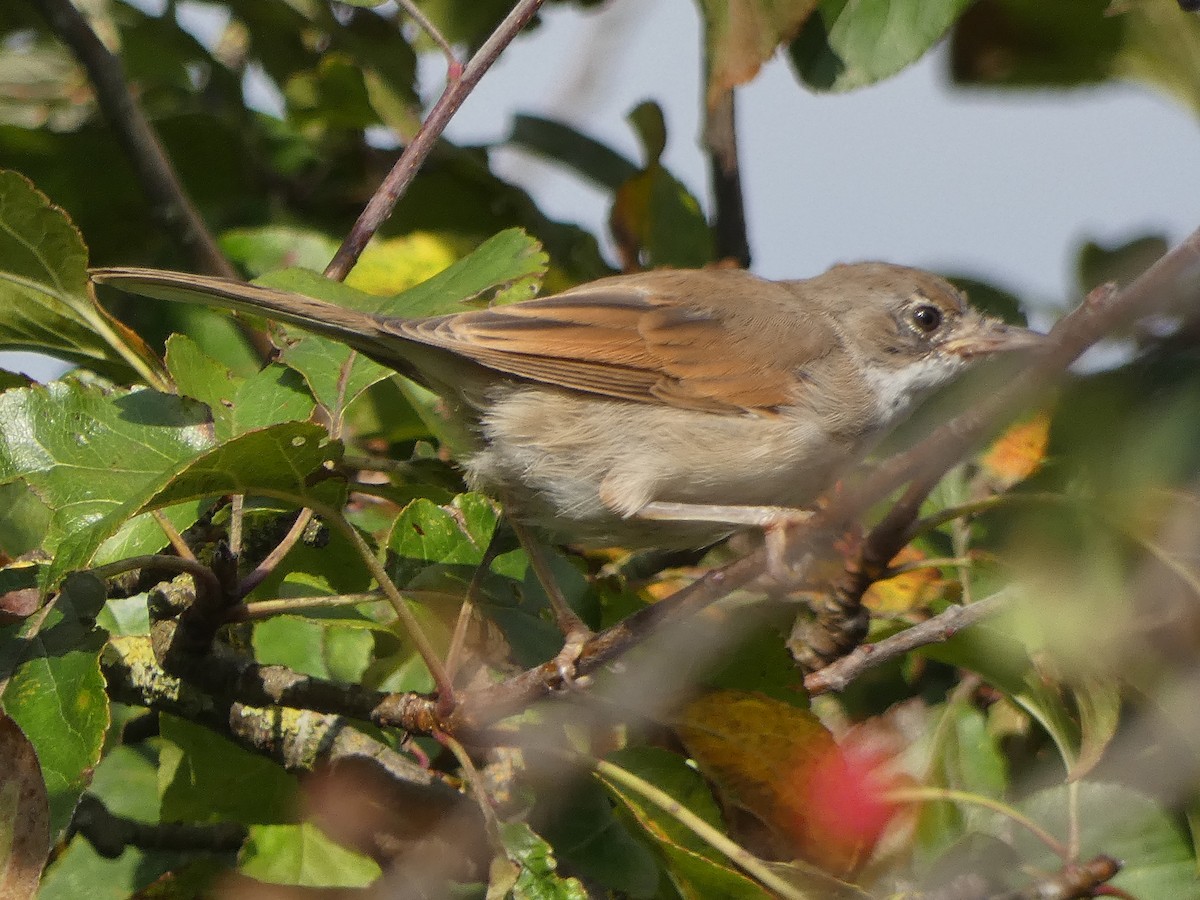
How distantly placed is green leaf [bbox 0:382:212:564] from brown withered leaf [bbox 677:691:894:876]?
1049mm

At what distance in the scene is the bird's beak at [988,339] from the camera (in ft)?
11.5

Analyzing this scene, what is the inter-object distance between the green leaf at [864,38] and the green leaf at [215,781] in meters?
1.92

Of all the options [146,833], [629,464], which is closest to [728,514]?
[629,464]

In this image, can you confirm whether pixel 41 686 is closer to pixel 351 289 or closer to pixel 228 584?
pixel 228 584

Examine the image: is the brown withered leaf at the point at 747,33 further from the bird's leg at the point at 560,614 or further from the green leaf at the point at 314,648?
the green leaf at the point at 314,648

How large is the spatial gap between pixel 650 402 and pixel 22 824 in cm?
174

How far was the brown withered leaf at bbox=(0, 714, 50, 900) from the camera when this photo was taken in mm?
2014

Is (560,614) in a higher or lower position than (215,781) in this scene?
higher

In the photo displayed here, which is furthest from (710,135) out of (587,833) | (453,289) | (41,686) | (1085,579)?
(41,686)

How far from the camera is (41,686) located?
216cm

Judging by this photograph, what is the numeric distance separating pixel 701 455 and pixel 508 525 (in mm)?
496

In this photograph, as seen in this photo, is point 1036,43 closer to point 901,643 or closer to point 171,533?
point 901,643

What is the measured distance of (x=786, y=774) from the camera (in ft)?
8.14

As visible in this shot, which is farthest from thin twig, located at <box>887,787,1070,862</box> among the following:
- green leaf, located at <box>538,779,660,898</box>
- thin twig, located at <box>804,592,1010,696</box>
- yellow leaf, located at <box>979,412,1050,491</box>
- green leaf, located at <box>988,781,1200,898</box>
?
yellow leaf, located at <box>979,412,1050,491</box>
